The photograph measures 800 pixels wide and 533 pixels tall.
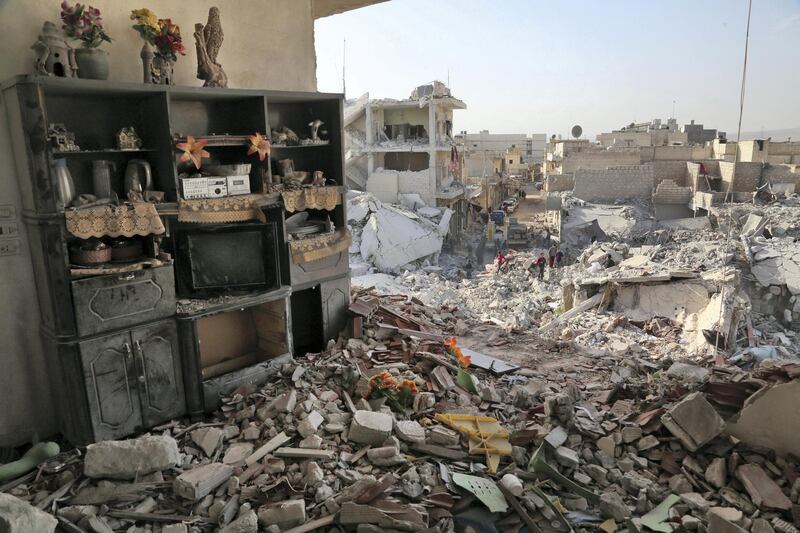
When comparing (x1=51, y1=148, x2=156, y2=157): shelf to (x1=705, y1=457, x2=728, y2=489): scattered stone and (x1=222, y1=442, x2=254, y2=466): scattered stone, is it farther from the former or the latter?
(x1=705, y1=457, x2=728, y2=489): scattered stone

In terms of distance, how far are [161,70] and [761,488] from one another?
5783 millimetres

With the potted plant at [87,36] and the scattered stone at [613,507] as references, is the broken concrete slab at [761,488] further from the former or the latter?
the potted plant at [87,36]

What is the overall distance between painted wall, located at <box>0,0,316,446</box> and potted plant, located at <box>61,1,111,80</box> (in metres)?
0.36

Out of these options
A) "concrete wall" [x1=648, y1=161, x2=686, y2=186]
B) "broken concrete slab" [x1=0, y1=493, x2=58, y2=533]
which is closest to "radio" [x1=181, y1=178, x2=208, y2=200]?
"broken concrete slab" [x1=0, y1=493, x2=58, y2=533]

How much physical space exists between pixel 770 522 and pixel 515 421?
1.95 m

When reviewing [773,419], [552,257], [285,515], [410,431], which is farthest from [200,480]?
[552,257]

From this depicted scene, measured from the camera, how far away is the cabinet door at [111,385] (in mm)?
4363

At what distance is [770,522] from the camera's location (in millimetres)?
3488

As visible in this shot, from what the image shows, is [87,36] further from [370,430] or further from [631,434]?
[631,434]

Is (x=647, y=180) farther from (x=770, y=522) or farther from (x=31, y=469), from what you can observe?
(x=31, y=469)

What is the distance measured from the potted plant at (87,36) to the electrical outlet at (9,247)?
151 cm

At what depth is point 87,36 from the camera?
4.30m

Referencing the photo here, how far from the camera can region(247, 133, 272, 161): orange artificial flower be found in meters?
5.04

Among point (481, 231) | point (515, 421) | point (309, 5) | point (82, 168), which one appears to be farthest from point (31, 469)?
point (481, 231)
